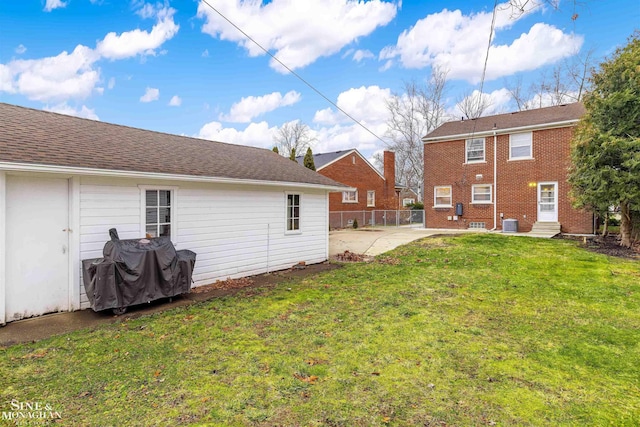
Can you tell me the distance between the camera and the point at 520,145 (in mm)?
17922

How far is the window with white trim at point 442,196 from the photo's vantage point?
2031 cm

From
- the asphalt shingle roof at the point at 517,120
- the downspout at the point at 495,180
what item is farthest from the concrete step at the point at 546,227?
the asphalt shingle roof at the point at 517,120

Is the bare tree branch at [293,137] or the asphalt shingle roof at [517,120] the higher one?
the bare tree branch at [293,137]

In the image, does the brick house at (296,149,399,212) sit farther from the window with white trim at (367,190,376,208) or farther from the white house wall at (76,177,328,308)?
the white house wall at (76,177,328,308)

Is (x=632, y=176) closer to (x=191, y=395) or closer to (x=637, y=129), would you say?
(x=637, y=129)

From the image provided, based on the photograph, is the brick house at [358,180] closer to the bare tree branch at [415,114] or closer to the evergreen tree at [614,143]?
the bare tree branch at [415,114]

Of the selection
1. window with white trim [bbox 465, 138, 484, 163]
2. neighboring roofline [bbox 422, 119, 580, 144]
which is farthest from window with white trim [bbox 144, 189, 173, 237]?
window with white trim [bbox 465, 138, 484, 163]

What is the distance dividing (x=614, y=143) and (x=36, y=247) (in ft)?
50.0

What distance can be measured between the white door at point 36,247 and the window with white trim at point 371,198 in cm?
2437

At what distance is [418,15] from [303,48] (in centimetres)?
420

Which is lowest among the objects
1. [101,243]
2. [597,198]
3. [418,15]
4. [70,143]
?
[101,243]

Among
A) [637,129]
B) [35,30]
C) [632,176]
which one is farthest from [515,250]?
[35,30]

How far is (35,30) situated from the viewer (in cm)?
1147

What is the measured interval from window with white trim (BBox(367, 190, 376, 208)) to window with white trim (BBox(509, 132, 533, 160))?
1231 centimetres
